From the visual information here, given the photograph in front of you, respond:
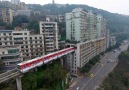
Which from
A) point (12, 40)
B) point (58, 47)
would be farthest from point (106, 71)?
point (12, 40)

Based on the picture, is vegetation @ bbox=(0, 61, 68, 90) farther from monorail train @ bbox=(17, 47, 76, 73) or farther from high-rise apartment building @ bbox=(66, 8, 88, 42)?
high-rise apartment building @ bbox=(66, 8, 88, 42)

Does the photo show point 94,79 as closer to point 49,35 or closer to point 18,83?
point 49,35

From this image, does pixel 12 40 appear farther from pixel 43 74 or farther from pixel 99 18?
pixel 99 18

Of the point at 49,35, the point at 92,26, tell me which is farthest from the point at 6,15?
the point at 92,26

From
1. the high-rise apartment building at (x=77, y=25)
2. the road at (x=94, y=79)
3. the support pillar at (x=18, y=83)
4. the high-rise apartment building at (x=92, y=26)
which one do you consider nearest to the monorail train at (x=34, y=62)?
the support pillar at (x=18, y=83)

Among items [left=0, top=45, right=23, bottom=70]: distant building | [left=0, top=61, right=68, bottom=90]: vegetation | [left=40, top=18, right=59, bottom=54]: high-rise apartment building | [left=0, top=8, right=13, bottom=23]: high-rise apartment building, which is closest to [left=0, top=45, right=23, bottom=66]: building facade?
[left=0, top=45, right=23, bottom=70]: distant building

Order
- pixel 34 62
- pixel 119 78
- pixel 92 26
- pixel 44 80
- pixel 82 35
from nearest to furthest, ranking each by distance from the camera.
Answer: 1. pixel 34 62
2. pixel 44 80
3. pixel 119 78
4. pixel 82 35
5. pixel 92 26

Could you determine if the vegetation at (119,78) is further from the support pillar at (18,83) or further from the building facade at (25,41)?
the building facade at (25,41)

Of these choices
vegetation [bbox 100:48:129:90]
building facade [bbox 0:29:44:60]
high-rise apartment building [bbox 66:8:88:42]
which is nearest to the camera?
building facade [bbox 0:29:44:60]
